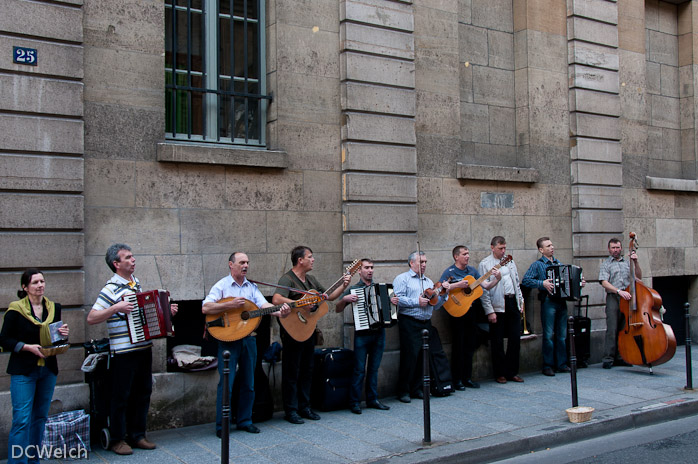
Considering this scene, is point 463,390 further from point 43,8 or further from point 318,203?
point 43,8

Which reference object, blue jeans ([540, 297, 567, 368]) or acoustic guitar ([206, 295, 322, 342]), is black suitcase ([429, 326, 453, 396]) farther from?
acoustic guitar ([206, 295, 322, 342])

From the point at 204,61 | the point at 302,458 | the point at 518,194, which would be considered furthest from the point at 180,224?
the point at 518,194

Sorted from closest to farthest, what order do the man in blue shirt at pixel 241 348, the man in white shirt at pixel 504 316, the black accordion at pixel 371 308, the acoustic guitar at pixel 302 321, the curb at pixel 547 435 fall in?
the curb at pixel 547 435
the man in blue shirt at pixel 241 348
the acoustic guitar at pixel 302 321
the black accordion at pixel 371 308
the man in white shirt at pixel 504 316

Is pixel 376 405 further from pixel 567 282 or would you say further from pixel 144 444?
pixel 567 282

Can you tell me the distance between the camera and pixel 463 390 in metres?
10.1

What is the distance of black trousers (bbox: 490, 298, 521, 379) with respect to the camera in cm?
1062

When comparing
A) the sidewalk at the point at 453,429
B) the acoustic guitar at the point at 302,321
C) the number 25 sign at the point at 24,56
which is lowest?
the sidewalk at the point at 453,429

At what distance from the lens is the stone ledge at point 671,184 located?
1336 centimetres

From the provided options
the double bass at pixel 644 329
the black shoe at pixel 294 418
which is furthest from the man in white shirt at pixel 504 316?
the black shoe at pixel 294 418

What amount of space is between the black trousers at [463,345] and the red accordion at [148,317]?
4.71 metres

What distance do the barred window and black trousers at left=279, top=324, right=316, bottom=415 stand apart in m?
2.94

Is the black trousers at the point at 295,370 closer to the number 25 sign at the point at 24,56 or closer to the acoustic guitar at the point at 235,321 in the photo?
the acoustic guitar at the point at 235,321

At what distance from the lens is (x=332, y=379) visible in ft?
28.9

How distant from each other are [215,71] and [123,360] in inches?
164
